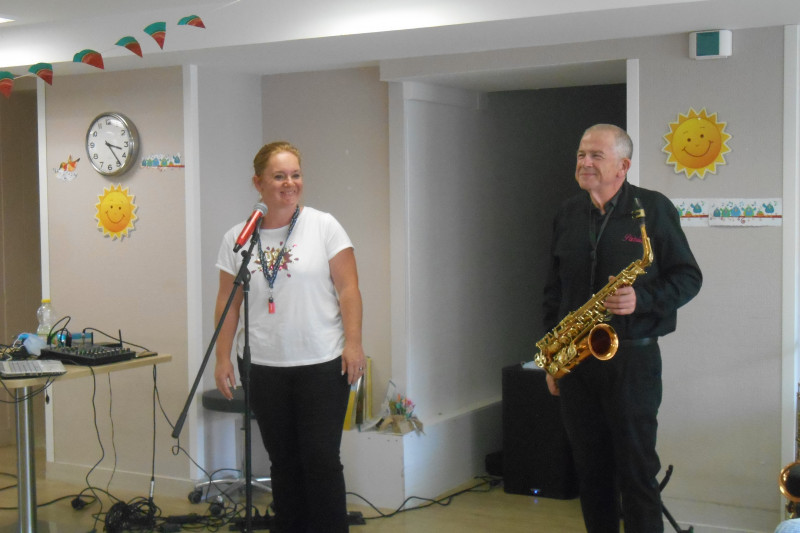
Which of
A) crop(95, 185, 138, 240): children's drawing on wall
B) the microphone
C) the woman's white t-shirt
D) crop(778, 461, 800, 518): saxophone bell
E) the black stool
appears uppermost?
crop(95, 185, 138, 240): children's drawing on wall

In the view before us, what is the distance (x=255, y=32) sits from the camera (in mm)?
4043

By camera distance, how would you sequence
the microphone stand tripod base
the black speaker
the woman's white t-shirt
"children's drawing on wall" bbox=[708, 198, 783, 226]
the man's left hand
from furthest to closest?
the black speaker
the microphone stand tripod base
"children's drawing on wall" bbox=[708, 198, 783, 226]
the woman's white t-shirt
the man's left hand

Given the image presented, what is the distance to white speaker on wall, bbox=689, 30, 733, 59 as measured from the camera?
371 cm


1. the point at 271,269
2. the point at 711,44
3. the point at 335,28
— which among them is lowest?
the point at 271,269

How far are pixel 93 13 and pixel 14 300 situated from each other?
2325 millimetres

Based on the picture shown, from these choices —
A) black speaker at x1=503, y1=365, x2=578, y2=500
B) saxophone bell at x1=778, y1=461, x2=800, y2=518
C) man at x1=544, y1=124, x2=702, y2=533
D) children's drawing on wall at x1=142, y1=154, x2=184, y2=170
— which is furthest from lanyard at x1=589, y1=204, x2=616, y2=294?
children's drawing on wall at x1=142, y1=154, x2=184, y2=170

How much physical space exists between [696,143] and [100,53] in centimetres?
279

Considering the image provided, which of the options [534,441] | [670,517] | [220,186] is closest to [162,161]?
[220,186]

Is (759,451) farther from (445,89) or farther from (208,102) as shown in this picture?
(208,102)

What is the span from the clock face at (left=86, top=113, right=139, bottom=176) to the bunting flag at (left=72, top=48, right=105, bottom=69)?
549 mm

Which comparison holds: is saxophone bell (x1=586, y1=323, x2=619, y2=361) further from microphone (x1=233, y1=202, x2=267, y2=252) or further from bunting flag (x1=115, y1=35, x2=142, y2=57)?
bunting flag (x1=115, y1=35, x2=142, y2=57)

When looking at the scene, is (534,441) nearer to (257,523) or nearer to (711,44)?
(257,523)

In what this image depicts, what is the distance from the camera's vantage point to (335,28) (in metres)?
3.89

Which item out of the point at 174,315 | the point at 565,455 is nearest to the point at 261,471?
the point at 174,315
